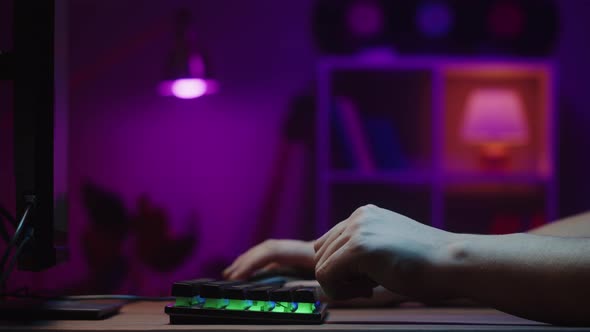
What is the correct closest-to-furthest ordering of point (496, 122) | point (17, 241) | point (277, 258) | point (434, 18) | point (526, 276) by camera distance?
point (526, 276)
point (17, 241)
point (277, 258)
point (496, 122)
point (434, 18)

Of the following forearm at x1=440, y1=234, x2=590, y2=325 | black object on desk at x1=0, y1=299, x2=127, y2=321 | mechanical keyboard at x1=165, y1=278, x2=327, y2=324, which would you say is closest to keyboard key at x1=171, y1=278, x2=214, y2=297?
mechanical keyboard at x1=165, y1=278, x2=327, y2=324

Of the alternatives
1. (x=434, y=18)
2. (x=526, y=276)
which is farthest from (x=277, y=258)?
(x=434, y=18)

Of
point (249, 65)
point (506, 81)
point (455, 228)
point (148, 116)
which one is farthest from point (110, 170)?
point (506, 81)

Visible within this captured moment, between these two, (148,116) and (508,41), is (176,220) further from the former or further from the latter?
(508,41)

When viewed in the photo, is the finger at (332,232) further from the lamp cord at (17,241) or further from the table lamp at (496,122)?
the table lamp at (496,122)

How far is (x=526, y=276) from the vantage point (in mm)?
631

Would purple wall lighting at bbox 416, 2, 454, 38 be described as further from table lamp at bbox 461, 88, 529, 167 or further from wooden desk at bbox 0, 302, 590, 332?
wooden desk at bbox 0, 302, 590, 332

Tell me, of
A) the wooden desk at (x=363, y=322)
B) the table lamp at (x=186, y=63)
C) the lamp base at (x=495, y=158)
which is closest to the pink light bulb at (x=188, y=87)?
the table lamp at (x=186, y=63)

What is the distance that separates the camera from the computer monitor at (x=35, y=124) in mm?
756

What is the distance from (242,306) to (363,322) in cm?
13

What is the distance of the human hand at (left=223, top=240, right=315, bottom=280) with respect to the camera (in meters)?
1.17

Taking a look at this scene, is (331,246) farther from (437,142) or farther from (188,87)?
(437,142)

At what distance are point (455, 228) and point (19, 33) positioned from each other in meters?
3.27

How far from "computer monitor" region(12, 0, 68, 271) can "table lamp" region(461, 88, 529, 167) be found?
286 centimetres
